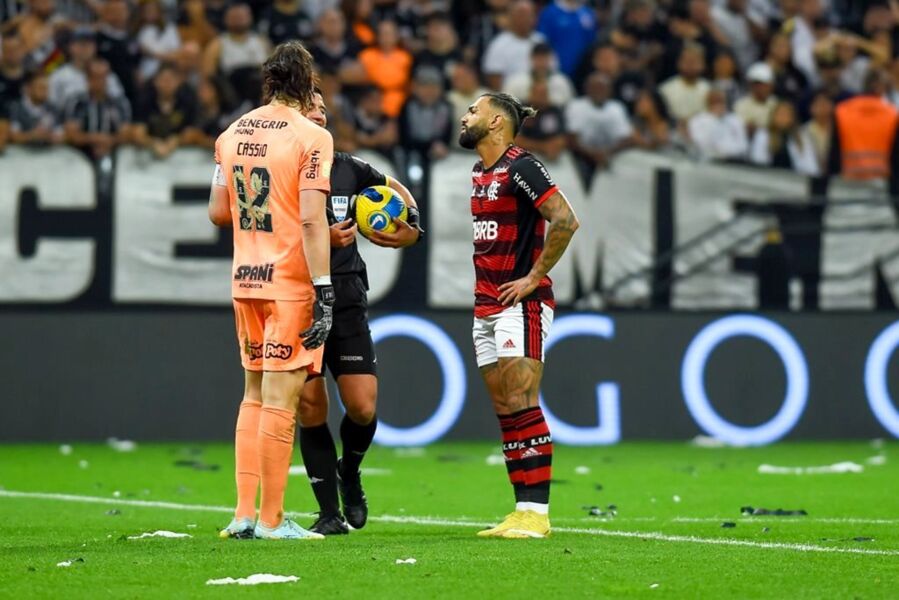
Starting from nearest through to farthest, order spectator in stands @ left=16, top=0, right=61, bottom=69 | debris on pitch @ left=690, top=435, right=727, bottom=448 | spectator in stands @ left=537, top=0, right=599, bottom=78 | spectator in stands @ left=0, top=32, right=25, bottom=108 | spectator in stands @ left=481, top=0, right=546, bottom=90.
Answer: debris on pitch @ left=690, top=435, right=727, bottom=448 → spectator in stands @ left=0, top=32, right=25, bottom=108 → spectator in stands @ left=16, top=0, right=61, bottom=69 → spectator in stands @ left=481, top=0, right=546, bottom=90 → spectator in stands @ left=537, top=0, right=599, bottom=78

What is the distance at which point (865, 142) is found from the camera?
1867cm

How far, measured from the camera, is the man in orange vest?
18.5 metres

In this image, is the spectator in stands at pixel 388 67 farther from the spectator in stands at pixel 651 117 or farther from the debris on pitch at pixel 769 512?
the debris on pitch at pixel 769 512

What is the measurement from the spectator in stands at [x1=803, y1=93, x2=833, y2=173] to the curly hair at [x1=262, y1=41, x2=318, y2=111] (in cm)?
1116

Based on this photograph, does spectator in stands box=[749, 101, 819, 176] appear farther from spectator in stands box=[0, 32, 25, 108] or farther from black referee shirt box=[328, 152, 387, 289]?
black referee shirt box=[328, 152, 387, 289]

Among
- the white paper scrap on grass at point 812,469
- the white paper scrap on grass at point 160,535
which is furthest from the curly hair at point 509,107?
the white paper scrap on grass at point 812,469

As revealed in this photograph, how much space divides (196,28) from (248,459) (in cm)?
1114

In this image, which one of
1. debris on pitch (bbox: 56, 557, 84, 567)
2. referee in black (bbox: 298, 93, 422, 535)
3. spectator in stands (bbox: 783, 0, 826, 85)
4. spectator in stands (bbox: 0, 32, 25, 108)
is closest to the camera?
debris on pitch (bbox: 56, 557, 84, 567)

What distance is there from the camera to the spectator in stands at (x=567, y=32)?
20359mm

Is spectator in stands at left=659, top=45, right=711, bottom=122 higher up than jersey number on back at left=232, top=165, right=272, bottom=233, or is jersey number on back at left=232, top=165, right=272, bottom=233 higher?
spectator in stands at left=659, top=45, right=711, bottom=122

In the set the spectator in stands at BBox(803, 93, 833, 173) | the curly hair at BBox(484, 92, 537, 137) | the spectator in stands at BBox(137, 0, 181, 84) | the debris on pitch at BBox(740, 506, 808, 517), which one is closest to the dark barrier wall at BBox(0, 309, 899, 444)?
the spectator in stands at BBox(803, 93, 833, 173)

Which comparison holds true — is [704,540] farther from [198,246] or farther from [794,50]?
[794,50]

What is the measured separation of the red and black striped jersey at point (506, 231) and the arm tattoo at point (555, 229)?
143 mm

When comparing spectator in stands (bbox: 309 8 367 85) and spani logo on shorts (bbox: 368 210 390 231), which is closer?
spani logo on shorts (bbox: 368 210 390 231)
